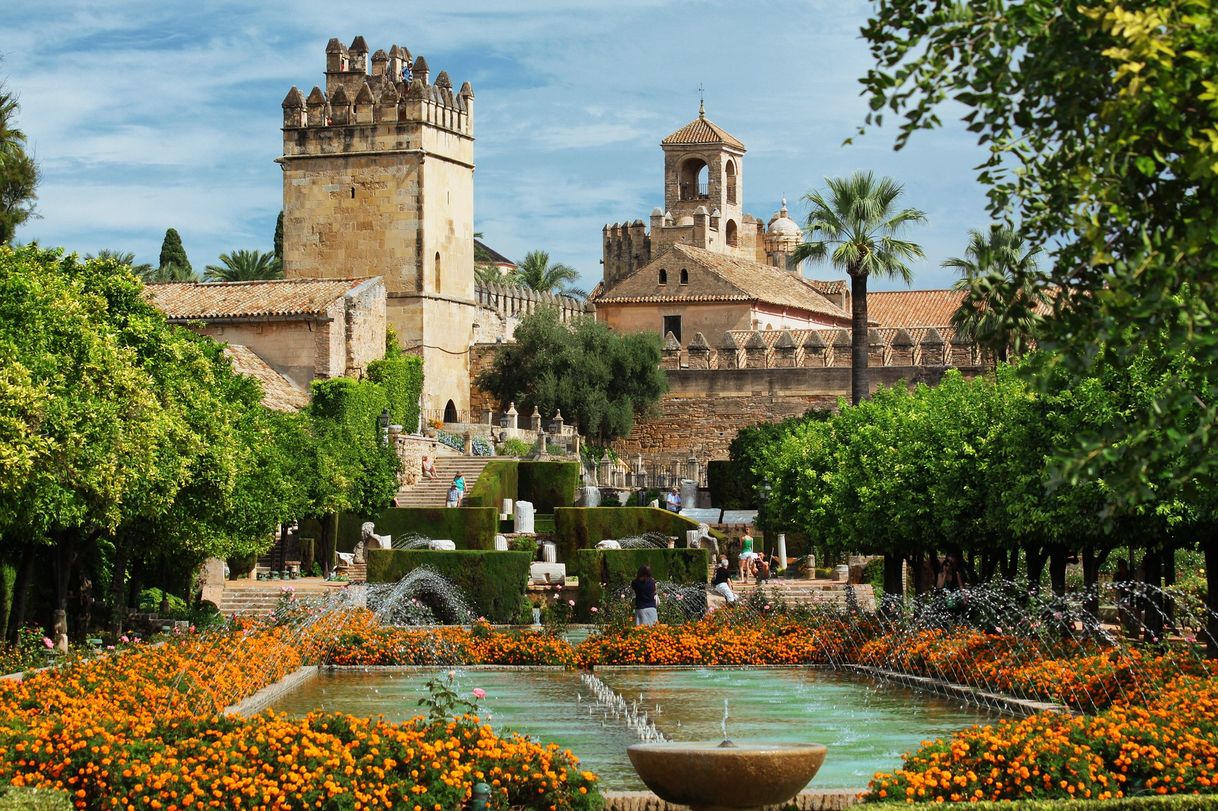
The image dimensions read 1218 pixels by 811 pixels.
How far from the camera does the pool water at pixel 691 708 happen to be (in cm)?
1447

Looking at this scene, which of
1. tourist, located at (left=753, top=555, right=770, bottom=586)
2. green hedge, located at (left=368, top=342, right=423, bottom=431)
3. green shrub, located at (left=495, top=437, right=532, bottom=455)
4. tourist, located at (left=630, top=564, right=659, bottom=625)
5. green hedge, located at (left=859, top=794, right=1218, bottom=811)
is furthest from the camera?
green shrub, located at (left=495, top=437, right=532, bottom=455)

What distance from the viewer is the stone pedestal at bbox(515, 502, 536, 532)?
41.6 metres

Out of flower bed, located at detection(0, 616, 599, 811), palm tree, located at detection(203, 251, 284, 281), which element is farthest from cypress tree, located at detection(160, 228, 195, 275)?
flower bed, located at detection(0, 616, 599, 811)

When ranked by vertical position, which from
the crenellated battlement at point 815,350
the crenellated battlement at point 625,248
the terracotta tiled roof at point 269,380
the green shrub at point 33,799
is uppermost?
the crenellated battlement at point 625,248

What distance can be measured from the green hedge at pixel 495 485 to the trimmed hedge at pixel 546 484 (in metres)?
0.23

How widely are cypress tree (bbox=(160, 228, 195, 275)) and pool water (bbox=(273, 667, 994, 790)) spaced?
5155 cm

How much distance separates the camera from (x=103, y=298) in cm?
2197

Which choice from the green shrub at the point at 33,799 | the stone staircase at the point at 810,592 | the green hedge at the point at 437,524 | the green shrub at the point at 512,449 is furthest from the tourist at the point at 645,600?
the green shrub at the point at 512,449

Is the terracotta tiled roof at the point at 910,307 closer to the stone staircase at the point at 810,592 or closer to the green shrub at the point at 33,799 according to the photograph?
the stone staircase at the point at 810,592

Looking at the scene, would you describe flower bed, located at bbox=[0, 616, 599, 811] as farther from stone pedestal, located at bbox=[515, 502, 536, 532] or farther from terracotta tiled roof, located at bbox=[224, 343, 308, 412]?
terracotta tiled roof, located at bbox=[224, 343, 308, 412]

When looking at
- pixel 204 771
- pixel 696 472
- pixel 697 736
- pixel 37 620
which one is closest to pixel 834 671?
pixel 697 736

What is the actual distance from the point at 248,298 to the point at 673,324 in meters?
20.5

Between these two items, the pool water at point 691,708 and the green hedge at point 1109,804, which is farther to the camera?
the pool water at point 691,708

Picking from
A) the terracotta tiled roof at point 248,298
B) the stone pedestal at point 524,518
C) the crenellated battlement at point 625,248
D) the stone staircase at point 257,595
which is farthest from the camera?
the crenellated battlement at point 625,248
